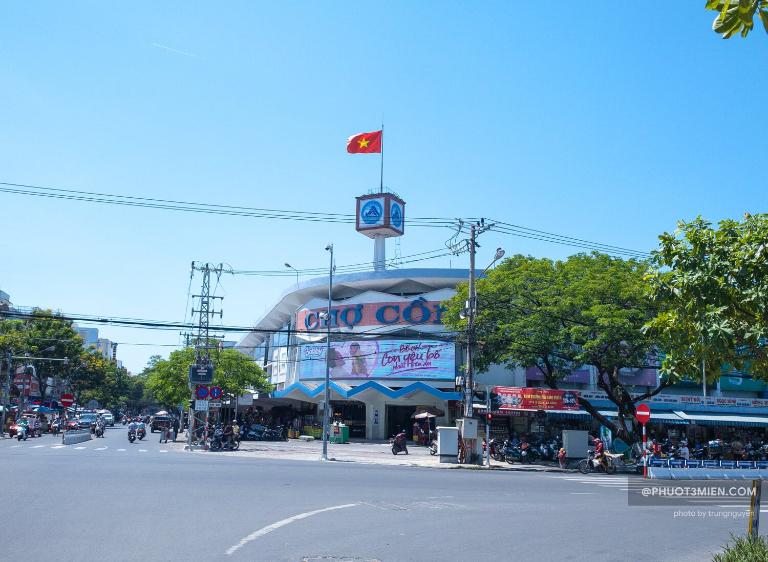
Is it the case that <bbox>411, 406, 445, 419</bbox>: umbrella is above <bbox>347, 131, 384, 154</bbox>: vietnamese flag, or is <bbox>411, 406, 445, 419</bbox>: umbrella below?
below

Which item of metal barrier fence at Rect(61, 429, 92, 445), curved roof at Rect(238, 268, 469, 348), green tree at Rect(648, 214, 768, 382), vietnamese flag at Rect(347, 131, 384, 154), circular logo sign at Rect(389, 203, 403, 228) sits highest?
vietnamese flag at Rect(347, 131, 384, 154)

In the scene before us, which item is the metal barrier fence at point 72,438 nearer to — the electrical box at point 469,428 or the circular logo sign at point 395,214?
the electrical box at point 469,428

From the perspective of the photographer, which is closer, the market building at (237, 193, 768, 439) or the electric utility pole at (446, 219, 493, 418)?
the electric utility pole at (446, 219, 493, 418)

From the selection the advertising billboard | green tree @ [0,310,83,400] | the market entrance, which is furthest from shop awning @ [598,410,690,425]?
green tree @ [0,310,83,400]

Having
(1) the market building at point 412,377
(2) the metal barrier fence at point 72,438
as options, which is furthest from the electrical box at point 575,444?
(2) the metal barrier fence at point 72,438

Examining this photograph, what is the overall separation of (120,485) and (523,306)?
20.0m

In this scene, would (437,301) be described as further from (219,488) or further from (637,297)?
(219,488)

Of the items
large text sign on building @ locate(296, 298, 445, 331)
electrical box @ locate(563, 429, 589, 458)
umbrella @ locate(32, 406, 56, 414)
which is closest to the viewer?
electrical box @ locate(563, 429, 589, 458)

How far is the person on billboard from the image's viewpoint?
46.7 m

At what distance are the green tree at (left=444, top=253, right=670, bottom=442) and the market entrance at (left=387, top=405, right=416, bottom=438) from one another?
1569 cm

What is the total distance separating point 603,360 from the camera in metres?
27.9

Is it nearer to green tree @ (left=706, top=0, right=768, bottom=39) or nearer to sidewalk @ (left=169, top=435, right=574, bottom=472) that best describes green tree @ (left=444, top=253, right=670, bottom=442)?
sidewalk @ (left=169, top=435, right=574, bottom=472)

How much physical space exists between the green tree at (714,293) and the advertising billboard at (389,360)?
3133 cm

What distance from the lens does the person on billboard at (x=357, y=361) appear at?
4666 centimetres
